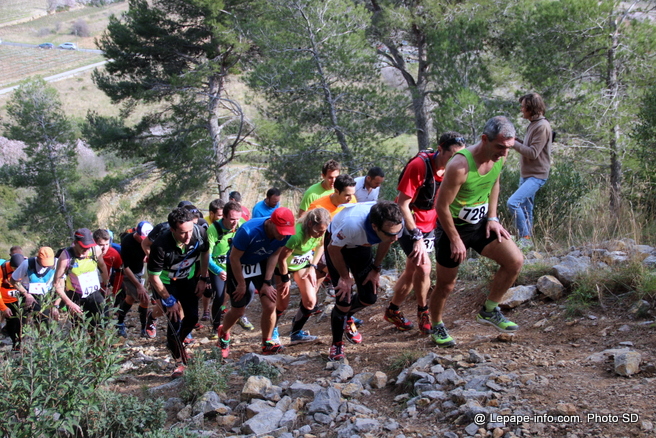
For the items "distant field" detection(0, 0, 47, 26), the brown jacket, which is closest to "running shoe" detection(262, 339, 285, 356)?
the brown jacket

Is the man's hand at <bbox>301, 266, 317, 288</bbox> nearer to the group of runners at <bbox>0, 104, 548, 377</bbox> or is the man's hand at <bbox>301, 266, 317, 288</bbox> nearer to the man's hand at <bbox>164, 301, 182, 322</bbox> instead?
the group of runners at <bbox>0, 104, 548, 377</bbox>

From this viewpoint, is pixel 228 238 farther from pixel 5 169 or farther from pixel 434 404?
pixel 5 169

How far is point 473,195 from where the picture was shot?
4.19 m

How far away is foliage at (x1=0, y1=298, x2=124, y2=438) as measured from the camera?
326cm

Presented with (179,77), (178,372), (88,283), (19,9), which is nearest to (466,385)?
(178,372)

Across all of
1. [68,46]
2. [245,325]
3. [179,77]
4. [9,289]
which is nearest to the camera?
[9,289]

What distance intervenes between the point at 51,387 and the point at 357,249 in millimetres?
2606

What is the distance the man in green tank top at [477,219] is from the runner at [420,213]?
1.16 feet

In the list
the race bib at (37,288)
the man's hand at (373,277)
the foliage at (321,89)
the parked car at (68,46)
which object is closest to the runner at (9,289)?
the race bib at (37,288)

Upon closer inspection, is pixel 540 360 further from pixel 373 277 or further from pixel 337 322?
pixel 337 322

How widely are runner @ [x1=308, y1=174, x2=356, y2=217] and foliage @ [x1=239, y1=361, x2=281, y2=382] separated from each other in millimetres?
1781

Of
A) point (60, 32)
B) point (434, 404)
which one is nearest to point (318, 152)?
point (434, 404)

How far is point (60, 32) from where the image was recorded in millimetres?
77562

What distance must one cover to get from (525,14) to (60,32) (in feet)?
269
